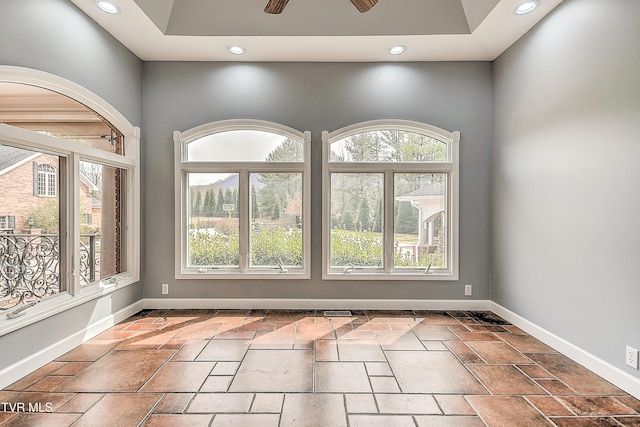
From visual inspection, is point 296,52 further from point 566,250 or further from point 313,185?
point 566,250

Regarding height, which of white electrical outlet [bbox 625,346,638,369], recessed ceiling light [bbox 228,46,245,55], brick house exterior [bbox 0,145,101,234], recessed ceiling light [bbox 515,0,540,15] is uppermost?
recessed ceiling light [bbox 515,0,540,15]

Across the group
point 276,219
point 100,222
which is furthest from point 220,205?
point 100,222

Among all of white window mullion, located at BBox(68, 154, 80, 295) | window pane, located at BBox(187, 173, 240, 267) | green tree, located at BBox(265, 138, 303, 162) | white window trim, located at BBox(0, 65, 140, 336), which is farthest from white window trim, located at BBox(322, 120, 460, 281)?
white window mullion, located at BBox(68, 154, 80, 295)

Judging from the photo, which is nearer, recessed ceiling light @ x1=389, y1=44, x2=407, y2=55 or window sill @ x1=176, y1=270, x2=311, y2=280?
recessed ceiling light @ x1=389, y1=44, x2=407, y2=55

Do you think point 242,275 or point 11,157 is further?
point 242,275

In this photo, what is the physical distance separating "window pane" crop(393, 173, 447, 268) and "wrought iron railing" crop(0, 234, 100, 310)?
3559 millimetres

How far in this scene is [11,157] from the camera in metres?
2.62

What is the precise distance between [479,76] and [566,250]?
2.42 metres

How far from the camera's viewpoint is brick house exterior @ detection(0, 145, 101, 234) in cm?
260

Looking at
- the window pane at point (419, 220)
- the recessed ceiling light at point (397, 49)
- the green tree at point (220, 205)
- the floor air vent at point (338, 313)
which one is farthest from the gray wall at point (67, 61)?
the window pane at point (419, 220)

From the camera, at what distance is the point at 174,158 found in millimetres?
4344

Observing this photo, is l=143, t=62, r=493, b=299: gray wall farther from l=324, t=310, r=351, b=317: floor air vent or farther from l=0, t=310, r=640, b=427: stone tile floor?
l=0, t=310, r=640, b=427: stone tile floor

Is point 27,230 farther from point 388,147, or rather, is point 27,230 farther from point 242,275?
point 388,147

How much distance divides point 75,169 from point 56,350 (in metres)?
1.62
